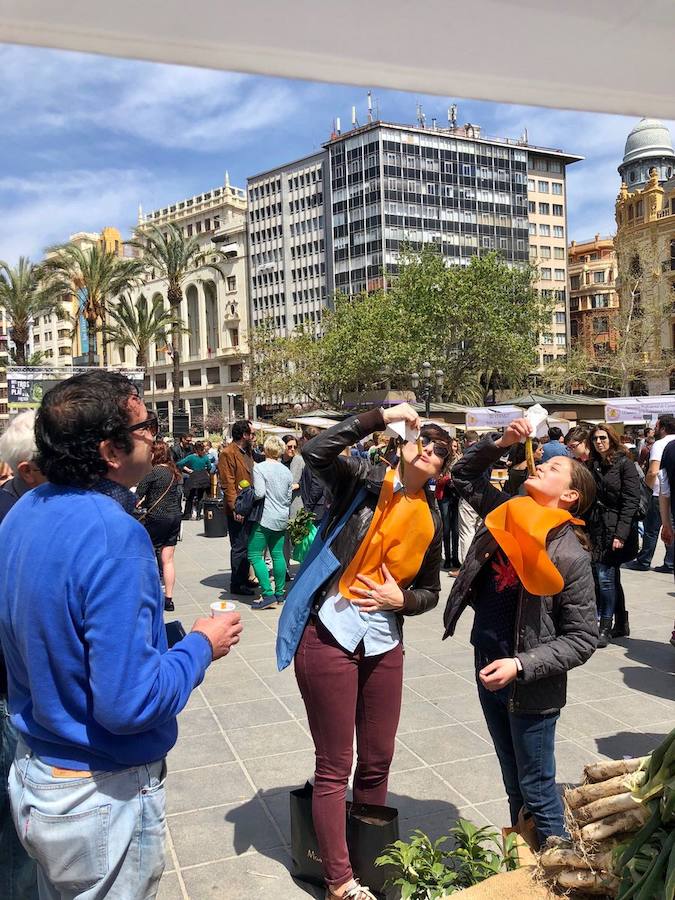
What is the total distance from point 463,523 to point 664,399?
1309cm

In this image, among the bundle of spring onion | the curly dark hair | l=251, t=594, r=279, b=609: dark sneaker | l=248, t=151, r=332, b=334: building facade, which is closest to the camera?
the bundle of spring onion

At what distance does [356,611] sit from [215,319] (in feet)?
286

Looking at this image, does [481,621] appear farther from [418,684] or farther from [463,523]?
[463,523]

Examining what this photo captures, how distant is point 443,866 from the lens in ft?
7.99

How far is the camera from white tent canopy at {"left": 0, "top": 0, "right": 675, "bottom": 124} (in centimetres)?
153

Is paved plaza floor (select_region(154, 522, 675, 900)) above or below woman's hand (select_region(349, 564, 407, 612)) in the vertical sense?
below

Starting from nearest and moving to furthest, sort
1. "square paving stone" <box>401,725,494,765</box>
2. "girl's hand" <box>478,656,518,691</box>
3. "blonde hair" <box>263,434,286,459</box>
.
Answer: "girl's hand" <box>478,656,518,691</box> < "square paving stone" <box>401,725,494,765</box> < "blonde hair" <box>263,434,286,459</box>

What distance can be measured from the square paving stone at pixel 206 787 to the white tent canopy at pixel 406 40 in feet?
11.1

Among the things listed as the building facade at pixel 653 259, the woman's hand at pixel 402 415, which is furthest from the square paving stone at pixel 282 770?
the building facade at pixel 653 259

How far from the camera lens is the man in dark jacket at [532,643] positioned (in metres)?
2.65

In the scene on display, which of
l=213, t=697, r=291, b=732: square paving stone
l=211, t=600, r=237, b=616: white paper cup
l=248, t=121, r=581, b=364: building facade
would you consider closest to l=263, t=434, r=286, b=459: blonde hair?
l=213, t=697, r=291, b=732: square paving stone

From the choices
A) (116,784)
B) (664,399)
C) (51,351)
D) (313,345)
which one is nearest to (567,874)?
(116,784)

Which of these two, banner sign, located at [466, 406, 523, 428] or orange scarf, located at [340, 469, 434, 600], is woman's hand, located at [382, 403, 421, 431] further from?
banner sign, located at [466, 406, 523, 428]

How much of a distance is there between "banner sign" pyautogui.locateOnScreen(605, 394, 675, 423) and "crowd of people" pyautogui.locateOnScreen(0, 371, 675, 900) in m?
16.2
